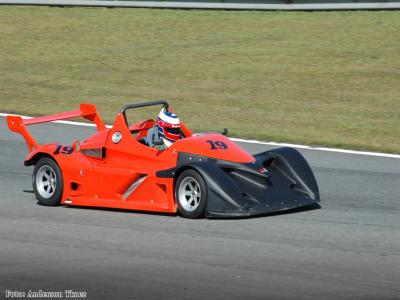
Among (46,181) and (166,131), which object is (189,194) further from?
(46,181)

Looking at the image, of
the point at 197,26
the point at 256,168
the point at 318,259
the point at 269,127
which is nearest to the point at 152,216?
the point at 256,168

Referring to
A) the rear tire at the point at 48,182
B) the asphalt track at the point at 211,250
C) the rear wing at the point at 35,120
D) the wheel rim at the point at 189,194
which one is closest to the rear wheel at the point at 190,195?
the wheel rim at the point at 189,194

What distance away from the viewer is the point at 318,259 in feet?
31.2

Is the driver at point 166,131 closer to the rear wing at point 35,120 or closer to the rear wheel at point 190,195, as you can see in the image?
the rear wheel at point 190,195

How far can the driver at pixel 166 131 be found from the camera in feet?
39.2

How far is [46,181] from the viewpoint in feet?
40.7

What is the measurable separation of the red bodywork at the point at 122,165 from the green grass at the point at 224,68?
4.81m

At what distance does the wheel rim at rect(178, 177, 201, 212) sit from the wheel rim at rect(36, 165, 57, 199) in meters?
1.90

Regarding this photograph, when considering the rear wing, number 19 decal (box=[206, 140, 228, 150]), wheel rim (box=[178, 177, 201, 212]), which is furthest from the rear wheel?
the rear wing

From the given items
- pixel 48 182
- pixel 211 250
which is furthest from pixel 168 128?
pixel 211 250

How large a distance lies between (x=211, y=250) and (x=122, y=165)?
2486 mm

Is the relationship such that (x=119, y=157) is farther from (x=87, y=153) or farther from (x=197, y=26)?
(x=197, y=26)

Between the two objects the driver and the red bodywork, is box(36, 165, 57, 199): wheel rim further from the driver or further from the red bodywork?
the driver

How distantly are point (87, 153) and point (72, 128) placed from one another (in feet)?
17.2
